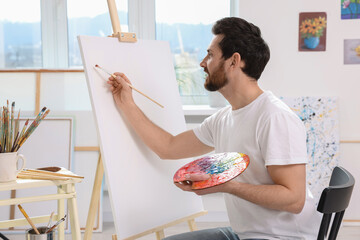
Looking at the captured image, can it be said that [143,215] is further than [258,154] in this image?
Yes

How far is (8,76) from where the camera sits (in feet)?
10.8

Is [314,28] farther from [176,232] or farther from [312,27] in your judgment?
[176,232]

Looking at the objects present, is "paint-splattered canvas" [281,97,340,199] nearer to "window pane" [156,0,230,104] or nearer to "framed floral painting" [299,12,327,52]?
"framed floral painting" [299,12,327,52]

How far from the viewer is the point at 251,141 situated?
5.35 ft

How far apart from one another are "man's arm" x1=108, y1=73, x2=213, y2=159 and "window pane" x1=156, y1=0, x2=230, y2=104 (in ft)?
5.54

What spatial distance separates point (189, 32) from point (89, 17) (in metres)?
0.76

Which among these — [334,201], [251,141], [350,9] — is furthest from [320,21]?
[334,201]

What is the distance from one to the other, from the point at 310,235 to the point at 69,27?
102 inches

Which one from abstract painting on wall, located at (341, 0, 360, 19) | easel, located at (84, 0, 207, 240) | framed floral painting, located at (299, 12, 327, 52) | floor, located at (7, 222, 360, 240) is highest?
abstract painting on wall, located at (341, 0, 360, 19)

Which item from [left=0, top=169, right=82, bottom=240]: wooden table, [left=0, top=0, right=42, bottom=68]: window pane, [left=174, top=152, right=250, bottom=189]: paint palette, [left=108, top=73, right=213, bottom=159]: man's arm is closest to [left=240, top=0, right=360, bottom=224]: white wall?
[left=108, top=73, right=213, bottom=159]: man's arm

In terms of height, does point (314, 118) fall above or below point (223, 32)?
below

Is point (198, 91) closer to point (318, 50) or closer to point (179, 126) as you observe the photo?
point (318, 50)

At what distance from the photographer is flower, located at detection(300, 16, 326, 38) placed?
10.6 ft

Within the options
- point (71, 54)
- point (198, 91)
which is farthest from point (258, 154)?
point (71, 54)
